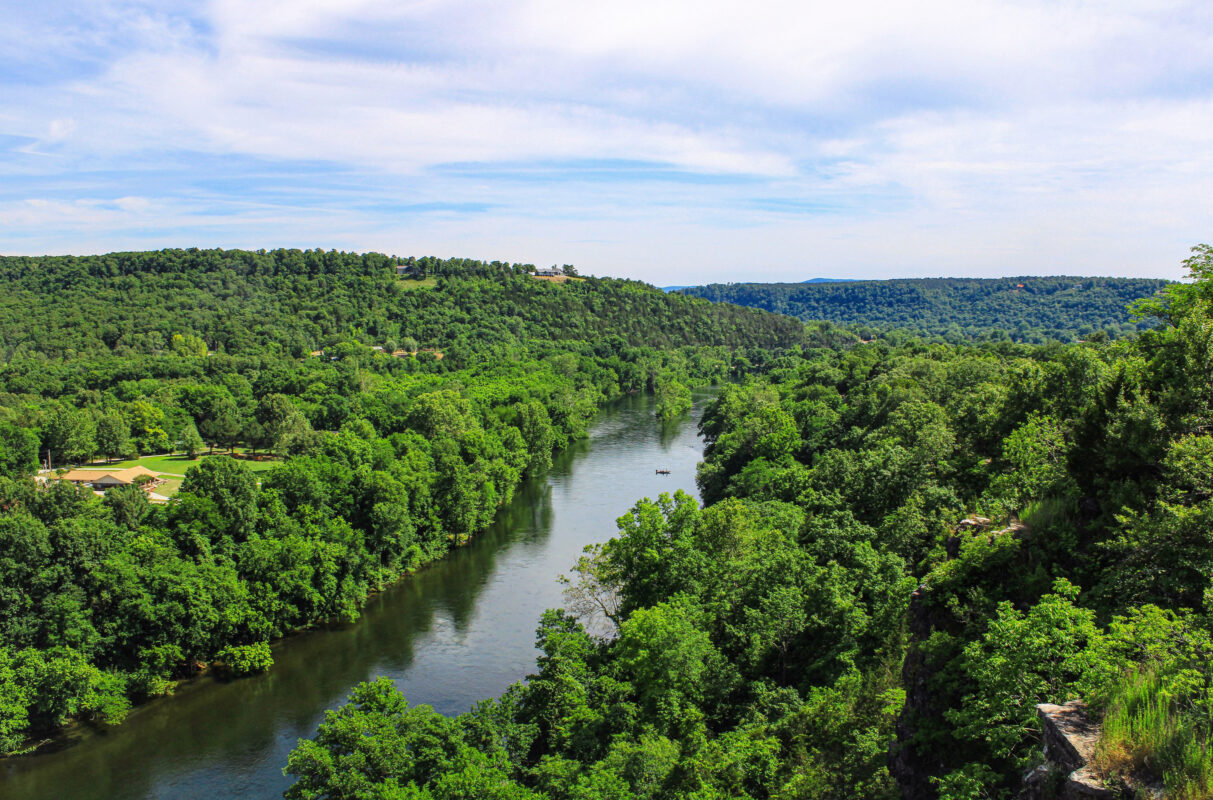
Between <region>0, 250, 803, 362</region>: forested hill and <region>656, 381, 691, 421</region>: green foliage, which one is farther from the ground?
<region>0, 250, 803, 362</region>: forested hill

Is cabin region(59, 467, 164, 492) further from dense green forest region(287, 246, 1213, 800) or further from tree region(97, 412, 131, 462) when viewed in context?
dense green forest region(287, 246, 1213, 800)

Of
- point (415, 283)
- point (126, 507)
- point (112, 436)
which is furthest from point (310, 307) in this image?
point (126, 507)

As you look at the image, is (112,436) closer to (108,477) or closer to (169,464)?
(169,464)

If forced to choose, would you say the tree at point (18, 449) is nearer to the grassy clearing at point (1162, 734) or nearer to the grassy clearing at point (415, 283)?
the grassy clearing at point (1162, 734)

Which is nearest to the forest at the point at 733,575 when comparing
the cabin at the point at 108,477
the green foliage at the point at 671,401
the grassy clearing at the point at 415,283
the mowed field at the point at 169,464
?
the mowed field at the point at 169,464

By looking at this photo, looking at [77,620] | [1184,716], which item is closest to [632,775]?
[1184,716]

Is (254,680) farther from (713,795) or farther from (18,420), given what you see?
(18,420)

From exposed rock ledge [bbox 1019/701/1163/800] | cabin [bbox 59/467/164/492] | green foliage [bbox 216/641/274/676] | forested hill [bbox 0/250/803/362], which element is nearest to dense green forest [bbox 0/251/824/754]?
green foliage [bbox 216/641/274/676]
